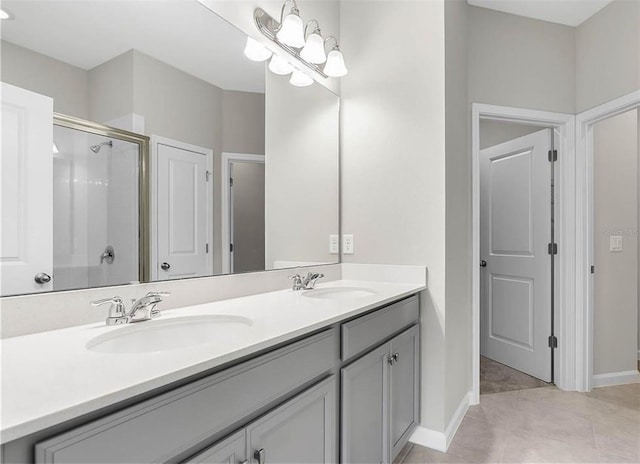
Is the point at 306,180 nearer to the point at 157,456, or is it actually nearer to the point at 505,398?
the point at 157,456

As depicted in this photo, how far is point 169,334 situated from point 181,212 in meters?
0.46

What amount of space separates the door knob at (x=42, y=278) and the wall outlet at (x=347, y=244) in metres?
1.56

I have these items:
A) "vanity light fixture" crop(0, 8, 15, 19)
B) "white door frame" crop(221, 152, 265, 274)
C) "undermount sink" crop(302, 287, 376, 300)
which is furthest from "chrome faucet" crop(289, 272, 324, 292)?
"vanity light fixture" crop(0, 8, 15, 19)

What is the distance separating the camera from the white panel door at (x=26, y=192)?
3.05 feet

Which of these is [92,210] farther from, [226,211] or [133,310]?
[226,211]

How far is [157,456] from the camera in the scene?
2.32 feet

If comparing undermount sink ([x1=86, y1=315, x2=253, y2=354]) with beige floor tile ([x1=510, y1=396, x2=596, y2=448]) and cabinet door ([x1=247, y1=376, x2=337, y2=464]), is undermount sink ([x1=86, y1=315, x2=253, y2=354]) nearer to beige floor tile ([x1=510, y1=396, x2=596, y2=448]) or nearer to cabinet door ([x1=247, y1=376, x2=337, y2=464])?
cabinet door ([x1=247, y1=376, x2=337, y2=464])

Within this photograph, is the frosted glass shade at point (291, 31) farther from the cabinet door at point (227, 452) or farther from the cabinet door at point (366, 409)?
the cabinet door at point (227, 452)

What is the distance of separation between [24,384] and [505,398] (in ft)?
9.06

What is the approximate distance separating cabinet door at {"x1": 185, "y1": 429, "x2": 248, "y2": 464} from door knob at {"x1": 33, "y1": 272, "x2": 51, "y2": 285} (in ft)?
2.07

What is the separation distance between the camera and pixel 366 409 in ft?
4.73

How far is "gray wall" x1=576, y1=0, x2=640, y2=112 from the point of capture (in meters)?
2.37

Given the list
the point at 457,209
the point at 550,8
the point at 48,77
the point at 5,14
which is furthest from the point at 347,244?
the point at 550,8

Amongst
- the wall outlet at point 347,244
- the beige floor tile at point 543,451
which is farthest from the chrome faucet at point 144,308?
the beige floor tile at point 543,451
